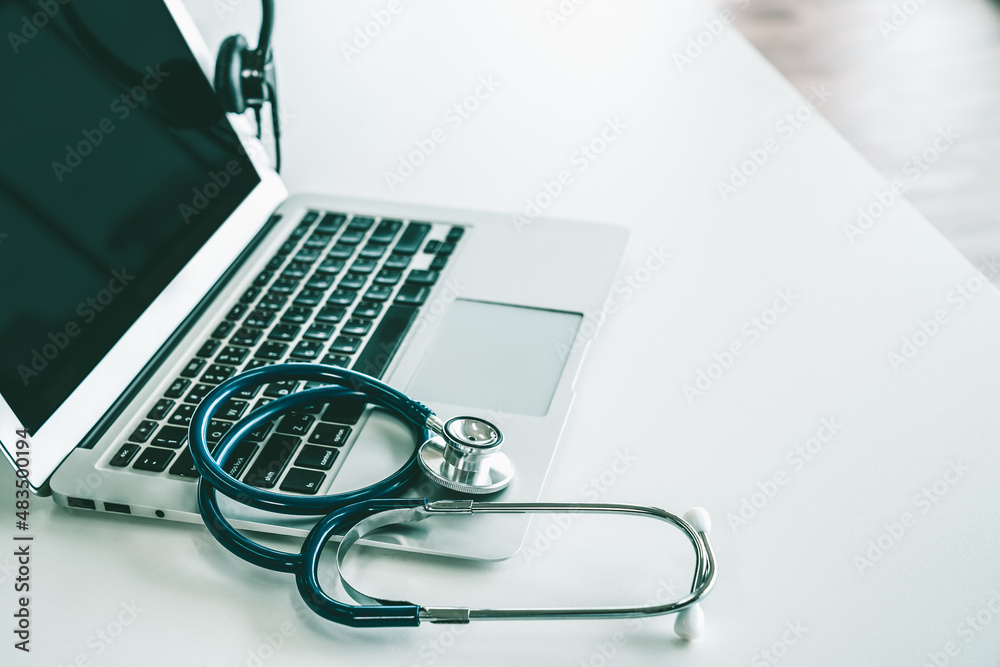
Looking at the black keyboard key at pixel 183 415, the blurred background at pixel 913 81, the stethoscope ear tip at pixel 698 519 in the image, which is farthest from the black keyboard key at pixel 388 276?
the blurred background at pixel 913 81

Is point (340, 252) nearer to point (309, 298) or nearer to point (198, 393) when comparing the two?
point (309, 298)

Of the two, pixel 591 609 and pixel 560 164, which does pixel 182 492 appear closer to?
pixel 591 609

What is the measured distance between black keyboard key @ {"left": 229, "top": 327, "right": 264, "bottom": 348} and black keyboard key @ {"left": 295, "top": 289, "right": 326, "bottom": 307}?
50 mm

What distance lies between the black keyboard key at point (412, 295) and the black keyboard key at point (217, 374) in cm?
16

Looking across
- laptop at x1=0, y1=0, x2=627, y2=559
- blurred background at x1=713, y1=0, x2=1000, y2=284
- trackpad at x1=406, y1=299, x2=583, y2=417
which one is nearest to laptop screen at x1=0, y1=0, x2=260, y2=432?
laptop at x1=0, y1=0, x2=627, y2=559

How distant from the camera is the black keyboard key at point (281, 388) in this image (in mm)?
674

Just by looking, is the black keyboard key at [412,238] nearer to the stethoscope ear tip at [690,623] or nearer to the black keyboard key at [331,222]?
the black keyboard key at [331,222]

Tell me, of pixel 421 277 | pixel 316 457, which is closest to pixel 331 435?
pixel 316 457

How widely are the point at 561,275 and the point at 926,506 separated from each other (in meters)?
Answer: 0.38

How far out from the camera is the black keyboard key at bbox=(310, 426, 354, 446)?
2.06 ft

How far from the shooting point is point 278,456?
62 centimetres

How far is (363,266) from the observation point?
829 millimetres

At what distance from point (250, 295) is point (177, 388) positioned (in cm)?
14

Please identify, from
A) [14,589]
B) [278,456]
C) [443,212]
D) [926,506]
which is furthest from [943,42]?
[14,589]
